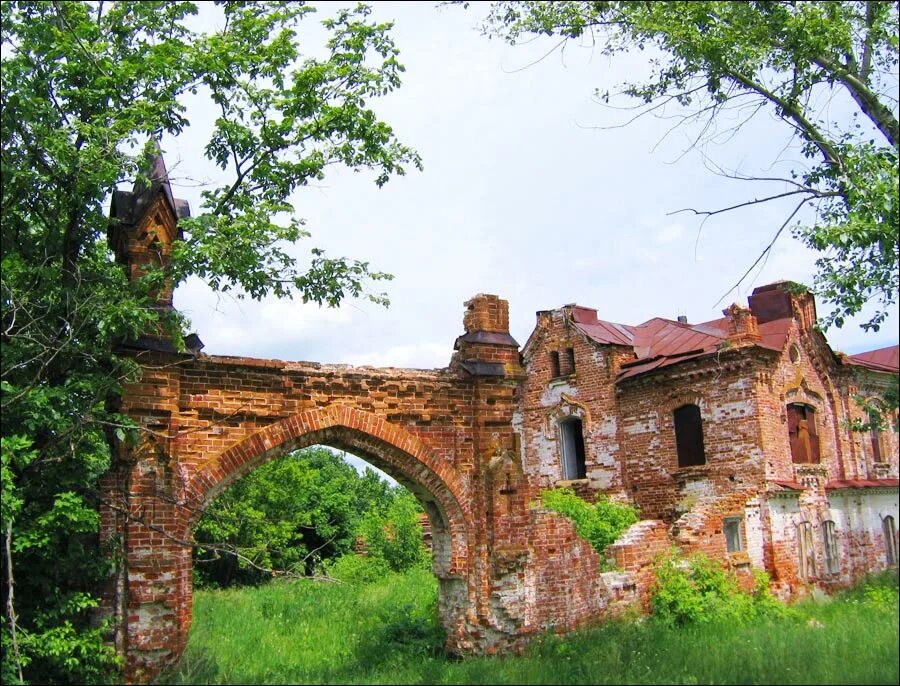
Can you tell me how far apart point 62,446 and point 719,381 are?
1465 centimetres

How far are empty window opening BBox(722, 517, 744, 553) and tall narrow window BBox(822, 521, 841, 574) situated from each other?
9.63 feet

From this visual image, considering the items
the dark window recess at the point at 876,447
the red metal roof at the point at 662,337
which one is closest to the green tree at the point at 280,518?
the red metal roof at the point at 662,337

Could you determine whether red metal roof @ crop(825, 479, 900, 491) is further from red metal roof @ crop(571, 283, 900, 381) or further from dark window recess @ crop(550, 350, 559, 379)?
dark window recess @ crop(550, 350, 559, 379)

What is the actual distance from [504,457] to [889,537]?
533 inches

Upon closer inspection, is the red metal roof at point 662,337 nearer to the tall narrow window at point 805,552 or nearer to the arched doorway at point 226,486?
the tall narrow window at point 805,552

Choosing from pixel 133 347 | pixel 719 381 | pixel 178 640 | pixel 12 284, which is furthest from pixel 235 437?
pixel 719 381

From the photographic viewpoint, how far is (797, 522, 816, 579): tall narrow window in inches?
728

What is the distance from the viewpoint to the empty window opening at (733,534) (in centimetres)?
1786

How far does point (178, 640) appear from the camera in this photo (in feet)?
31.3

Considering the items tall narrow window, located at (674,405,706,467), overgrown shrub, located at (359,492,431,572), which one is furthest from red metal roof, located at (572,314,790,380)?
overgrown shrub, located at (359,492,431,572)

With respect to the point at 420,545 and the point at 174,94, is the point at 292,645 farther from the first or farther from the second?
the point at 420,545

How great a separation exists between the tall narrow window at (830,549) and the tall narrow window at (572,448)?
6059mm

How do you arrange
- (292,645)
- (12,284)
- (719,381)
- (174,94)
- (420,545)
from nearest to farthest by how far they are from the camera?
(12,284) → (174,94) → (292,645) → (719,381) → (420,545)

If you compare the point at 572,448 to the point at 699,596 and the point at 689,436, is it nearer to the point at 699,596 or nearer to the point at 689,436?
the point at 689,436
